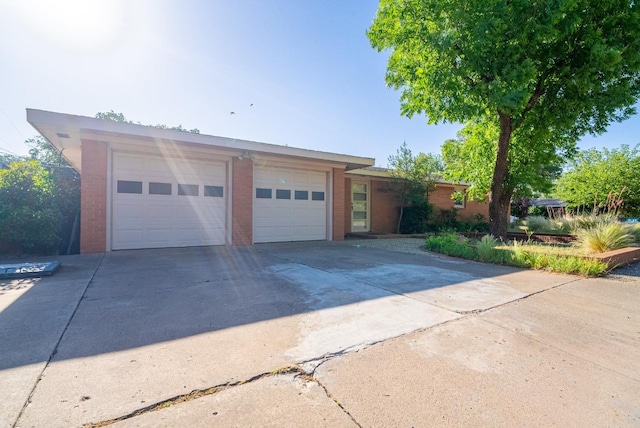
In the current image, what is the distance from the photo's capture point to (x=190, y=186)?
9266 mm

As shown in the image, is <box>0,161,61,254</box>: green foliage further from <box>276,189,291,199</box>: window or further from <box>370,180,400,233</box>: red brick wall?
<box>370,180,400,233</box>: red brick wall

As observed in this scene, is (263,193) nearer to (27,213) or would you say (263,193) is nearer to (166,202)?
(166,202)

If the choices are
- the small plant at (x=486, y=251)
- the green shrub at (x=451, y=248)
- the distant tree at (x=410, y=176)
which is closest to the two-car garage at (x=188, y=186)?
the distant tree at (x=410, y=176)

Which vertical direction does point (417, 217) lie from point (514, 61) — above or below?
below

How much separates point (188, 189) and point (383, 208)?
913 centimetres

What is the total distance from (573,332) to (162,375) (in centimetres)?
391

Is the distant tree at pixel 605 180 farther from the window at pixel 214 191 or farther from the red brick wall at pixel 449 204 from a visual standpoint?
the window at pixel 214 191

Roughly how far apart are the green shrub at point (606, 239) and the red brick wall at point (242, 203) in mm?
9123

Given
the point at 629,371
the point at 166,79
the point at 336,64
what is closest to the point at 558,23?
the point at 336,64

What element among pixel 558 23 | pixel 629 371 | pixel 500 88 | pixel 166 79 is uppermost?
pixel 558 23

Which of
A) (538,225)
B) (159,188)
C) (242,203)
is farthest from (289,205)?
(538,225)

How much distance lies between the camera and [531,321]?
11.4 feet

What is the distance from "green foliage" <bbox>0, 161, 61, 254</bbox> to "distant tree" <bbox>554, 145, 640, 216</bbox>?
23.7 meters

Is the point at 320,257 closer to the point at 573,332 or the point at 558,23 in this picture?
the point at 573,332
